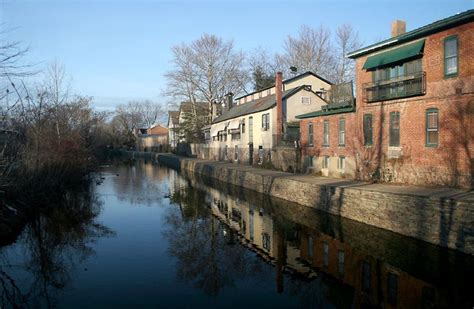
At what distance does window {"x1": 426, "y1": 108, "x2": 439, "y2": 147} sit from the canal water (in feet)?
15.2

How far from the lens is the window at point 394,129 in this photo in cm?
1772

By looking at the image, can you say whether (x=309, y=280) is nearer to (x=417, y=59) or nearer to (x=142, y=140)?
(x=417, y=59)

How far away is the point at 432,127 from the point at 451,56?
110 inches

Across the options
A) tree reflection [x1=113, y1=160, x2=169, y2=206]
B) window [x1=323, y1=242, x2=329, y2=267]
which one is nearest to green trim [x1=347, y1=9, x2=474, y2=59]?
window [x1=323, y1=242, x2=329, y2=267]

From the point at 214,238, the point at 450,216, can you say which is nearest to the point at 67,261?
the point at 214,238

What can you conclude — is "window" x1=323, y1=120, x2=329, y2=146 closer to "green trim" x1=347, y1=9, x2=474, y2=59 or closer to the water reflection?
"green trim" x1=347, y1=9, x2=474, y2=59

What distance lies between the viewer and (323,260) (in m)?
11.8

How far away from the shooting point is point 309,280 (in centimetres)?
1027

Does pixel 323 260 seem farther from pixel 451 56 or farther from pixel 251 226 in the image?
pixel 451 56

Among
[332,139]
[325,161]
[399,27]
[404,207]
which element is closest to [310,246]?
[404,207]

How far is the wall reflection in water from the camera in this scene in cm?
912

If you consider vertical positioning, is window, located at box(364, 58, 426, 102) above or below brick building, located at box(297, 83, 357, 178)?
above

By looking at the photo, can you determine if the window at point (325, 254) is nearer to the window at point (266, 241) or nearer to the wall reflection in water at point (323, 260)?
the wall reflection in water at point (323, 260)

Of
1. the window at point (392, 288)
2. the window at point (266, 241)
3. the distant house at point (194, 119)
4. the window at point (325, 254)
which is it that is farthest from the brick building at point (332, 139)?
the distant house at point (194, 119)
